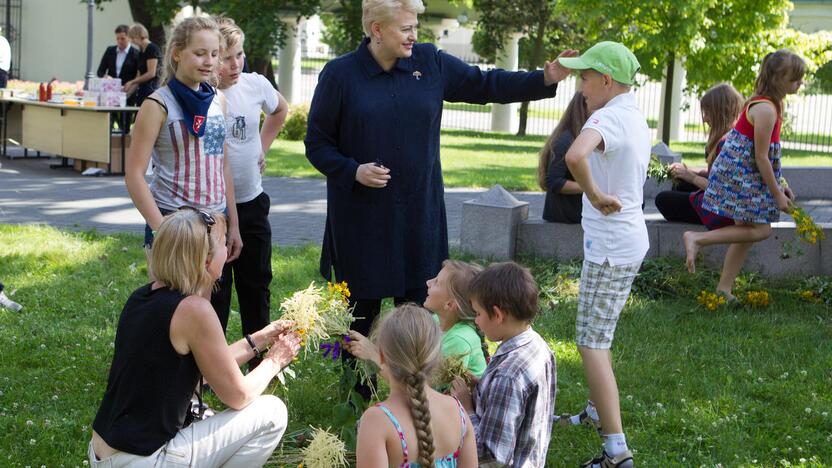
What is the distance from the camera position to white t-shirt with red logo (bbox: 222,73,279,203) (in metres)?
5.01

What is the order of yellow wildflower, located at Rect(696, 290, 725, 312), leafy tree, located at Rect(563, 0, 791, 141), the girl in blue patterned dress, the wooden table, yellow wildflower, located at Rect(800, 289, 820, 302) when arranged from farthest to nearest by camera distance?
leafy tree, located at Rect(563, 0, 791, 141) → the wooden table → yellow wildflower, located at Rect(800, 289, 820, 302) → yellow wildflower, located at Rect(696, 290, 725, 312) → the girl in blue patterned dress

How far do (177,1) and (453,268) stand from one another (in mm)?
19866

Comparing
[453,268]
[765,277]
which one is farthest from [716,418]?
[765,277]

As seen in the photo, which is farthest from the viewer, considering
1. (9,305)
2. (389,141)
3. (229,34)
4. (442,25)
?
(442,25)

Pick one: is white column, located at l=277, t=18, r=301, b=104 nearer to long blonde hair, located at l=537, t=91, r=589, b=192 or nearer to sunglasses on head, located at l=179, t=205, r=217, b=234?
long blonde hair, located at l=537, t=91, r=589, b=192

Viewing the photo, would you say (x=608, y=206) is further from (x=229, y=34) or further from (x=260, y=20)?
(x=260, y=20)

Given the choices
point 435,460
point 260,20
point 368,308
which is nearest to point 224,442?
point 435,460

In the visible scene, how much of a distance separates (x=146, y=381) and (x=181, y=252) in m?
0.44

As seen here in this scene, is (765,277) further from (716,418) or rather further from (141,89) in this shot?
(141,89)

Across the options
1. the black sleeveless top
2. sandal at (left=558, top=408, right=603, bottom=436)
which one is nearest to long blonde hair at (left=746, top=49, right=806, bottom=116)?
sandal at (left=558, top=408, right=603, bottom=436)

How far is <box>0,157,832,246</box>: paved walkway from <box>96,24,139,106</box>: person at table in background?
1849 millimetres

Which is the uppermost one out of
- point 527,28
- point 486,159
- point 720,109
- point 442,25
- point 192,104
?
point 442,25

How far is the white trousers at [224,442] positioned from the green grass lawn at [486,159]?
10406 mm

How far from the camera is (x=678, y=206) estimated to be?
8.03 m
